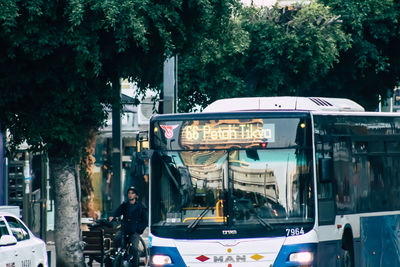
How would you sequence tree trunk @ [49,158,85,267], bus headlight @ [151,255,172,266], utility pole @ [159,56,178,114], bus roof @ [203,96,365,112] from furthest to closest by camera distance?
utility pole @ [159,56,178,114] < tree trunk @ [49,158,85,267] < bus roof @ [203,96,365,112] < bus headlight @ [151,255,172,266]

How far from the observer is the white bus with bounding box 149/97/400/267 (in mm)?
12367

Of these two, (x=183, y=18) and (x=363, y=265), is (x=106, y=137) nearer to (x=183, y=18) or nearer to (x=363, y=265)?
(x=183, y=18)

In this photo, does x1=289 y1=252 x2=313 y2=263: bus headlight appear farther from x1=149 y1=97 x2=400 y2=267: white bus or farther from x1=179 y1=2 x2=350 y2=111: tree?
x1=179 y1=2 x2=350 y2=111: tree

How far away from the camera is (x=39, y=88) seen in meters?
16.4

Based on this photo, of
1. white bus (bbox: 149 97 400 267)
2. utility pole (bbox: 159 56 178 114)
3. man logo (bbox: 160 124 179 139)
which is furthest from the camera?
utility pole (bbox: 159 56 178 114)

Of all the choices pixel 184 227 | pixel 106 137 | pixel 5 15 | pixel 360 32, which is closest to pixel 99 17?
pixel 5 15

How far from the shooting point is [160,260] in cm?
1274

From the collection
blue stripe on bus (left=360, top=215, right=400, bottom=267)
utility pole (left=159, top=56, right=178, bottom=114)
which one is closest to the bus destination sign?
blue stripe on bus (left=360, top=215, right=400, bottom=267)

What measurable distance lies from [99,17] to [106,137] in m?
21.0

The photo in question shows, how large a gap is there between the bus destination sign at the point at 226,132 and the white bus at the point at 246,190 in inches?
0.5

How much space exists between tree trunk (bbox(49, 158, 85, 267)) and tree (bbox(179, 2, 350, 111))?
750 cm

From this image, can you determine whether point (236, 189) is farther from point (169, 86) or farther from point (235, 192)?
point (169, 86)

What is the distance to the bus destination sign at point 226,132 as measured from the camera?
12.7m

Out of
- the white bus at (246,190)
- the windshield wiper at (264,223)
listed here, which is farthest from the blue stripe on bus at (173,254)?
the windshield wiper at (264,223)
